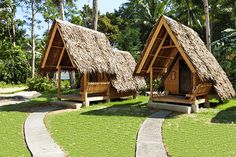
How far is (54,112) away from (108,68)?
3.53m

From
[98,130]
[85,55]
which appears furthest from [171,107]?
[98,130]

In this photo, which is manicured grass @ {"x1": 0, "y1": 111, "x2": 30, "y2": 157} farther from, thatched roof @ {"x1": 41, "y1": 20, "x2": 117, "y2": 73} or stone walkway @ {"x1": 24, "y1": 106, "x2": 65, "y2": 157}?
thatched roof @ {"x1": 41, "y1": 20, "x2": 117, "y2": 73}

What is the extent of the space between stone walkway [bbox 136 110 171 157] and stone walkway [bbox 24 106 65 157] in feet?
5.59

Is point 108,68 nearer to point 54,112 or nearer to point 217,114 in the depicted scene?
point 54,112

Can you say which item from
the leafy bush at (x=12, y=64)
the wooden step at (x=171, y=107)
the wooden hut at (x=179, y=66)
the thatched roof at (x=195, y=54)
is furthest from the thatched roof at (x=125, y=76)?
the leafy bush at (x=12, y=64)

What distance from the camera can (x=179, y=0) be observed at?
29.2 meters

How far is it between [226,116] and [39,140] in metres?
6.82

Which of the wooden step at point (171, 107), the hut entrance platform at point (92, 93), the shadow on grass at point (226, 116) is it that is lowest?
the shadow on grass at point (226, 116)

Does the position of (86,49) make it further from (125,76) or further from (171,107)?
(171,107)

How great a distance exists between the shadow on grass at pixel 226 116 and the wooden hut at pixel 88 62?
497 cm

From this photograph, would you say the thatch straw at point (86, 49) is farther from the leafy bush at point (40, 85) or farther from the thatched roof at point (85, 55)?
the leafy bush at point (40, 85)

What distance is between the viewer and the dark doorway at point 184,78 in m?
14.0

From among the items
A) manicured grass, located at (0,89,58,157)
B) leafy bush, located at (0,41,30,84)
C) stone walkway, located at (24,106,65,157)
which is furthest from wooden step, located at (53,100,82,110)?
leafy bush, located at (0,41,30,84)

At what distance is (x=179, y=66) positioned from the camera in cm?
1427
